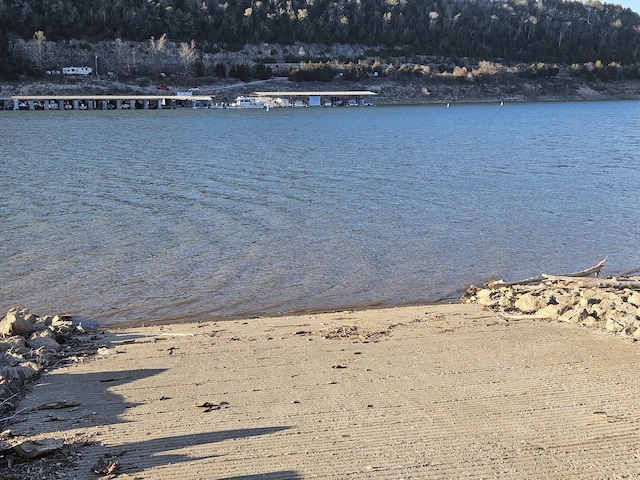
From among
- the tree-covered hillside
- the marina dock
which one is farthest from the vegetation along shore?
the marina dock

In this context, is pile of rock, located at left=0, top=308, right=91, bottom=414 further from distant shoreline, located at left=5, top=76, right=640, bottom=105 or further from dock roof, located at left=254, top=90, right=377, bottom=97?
distant shoreline, located at left=5, top=76, right=640, bottom=105

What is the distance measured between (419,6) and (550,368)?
17073 centimetres

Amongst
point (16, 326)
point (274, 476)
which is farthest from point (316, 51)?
point (274, 476)

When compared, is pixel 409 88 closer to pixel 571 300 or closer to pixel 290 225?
pixel 290 225

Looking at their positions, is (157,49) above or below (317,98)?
above

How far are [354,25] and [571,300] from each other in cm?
15058

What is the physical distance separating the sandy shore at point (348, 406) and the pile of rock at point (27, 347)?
20 centimetres

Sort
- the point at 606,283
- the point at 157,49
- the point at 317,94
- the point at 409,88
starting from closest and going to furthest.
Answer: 1. the point at 606,283
2. the point at 317,94
3. the point at 157,49
4. the point at 409,88

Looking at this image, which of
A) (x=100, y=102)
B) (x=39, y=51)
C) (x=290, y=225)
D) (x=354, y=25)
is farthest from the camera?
(x=354, y=25)

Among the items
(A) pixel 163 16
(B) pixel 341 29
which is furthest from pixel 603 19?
(A) pixel 163 16

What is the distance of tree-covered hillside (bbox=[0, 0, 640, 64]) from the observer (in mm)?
132125

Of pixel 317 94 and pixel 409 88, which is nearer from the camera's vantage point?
pixel 317 94

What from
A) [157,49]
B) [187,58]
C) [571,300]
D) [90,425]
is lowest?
[571,300]

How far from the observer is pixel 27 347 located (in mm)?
8734
